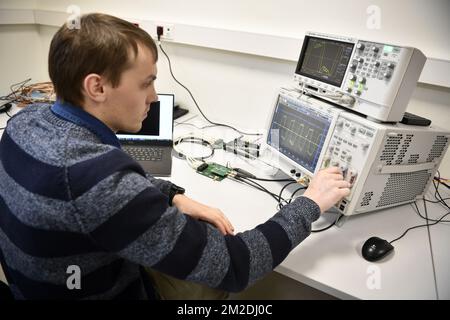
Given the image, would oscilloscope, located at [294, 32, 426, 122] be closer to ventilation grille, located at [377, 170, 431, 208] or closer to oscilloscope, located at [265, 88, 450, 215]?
oscilloscope, located at [265, 88, 450, 215]

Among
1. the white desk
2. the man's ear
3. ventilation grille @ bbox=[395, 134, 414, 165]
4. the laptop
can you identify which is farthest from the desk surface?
the man's ear

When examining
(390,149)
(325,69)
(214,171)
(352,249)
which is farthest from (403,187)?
(214,171)

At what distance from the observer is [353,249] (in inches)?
37.4

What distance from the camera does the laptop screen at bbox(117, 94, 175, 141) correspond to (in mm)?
1406

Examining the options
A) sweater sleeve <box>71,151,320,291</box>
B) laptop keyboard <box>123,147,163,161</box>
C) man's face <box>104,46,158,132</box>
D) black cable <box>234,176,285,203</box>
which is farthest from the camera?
laptop keyboard <box>123,147,163,161</box>

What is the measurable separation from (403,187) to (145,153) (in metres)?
1.01

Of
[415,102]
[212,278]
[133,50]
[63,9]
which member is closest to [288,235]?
[212,278]

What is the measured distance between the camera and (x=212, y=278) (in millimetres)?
676

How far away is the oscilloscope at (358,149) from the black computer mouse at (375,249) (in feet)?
0.36

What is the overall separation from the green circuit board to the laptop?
15 centimetres

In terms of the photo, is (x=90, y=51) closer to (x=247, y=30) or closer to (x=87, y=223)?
(x=87, y=223)
